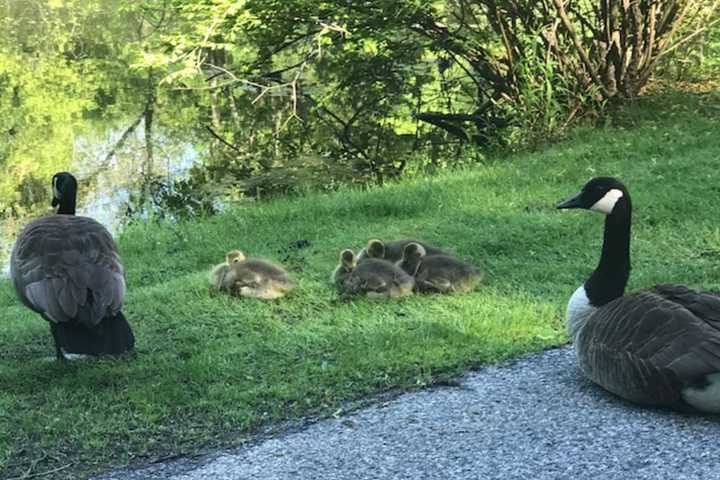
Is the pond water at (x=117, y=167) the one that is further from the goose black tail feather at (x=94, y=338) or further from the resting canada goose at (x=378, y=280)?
the goose black tail feather at (x=94, y=338)

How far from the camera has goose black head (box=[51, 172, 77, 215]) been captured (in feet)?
21.5

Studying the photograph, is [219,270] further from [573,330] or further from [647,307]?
[647,307]

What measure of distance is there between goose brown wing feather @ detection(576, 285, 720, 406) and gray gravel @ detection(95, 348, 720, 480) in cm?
14

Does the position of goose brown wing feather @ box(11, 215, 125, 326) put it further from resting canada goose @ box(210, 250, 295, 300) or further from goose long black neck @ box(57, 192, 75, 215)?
resting canada goose @ box(210, 250, 295, 300)

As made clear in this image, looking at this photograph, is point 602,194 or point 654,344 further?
point 602,194

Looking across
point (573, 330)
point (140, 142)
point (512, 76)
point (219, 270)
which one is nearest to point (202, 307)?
point (219, 270)

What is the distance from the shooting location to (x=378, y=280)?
6.38 meters

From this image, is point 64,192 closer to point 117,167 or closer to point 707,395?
point 707,395

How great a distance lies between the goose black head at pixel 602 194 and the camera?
15.9ft

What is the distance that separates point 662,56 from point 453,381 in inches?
394

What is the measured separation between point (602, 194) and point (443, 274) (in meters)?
1.82

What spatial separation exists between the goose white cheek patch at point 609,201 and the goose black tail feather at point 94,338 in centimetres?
288

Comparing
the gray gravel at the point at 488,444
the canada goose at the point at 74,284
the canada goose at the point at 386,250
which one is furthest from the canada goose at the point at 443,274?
the canada goose at the point at 74,284

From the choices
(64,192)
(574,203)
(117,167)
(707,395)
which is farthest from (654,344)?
(117,167)
